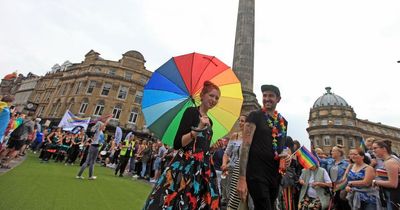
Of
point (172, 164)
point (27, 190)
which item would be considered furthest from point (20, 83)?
point (172, 164)

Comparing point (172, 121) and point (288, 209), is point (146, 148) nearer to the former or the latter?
point (288, 209)

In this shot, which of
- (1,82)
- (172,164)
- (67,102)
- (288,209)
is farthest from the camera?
(1,82)

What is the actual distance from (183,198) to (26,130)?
9.01 m

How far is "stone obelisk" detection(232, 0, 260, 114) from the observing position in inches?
667

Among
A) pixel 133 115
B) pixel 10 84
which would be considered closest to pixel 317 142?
pixel 133 115

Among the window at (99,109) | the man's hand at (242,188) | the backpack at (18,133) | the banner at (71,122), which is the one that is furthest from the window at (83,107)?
the man's hand at (242,188)

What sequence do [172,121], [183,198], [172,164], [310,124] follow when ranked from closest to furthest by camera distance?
[183,198] < [172,164] < [172,121] < [310,124]

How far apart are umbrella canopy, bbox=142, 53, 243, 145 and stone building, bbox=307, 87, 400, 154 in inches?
1994

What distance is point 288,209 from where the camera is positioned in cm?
557

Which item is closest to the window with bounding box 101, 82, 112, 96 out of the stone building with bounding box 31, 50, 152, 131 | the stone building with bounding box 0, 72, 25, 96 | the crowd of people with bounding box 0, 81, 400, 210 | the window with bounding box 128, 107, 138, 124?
the stone building with bounding box 31, 50, 152, 131

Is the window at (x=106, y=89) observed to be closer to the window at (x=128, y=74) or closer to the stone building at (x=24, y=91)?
the window at (x=128, y=74)

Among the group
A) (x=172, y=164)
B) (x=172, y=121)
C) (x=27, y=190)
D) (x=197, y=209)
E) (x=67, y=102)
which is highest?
(x=67, y=102)

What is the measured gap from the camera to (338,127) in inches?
1934

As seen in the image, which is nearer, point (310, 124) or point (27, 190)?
point (27, 190)
